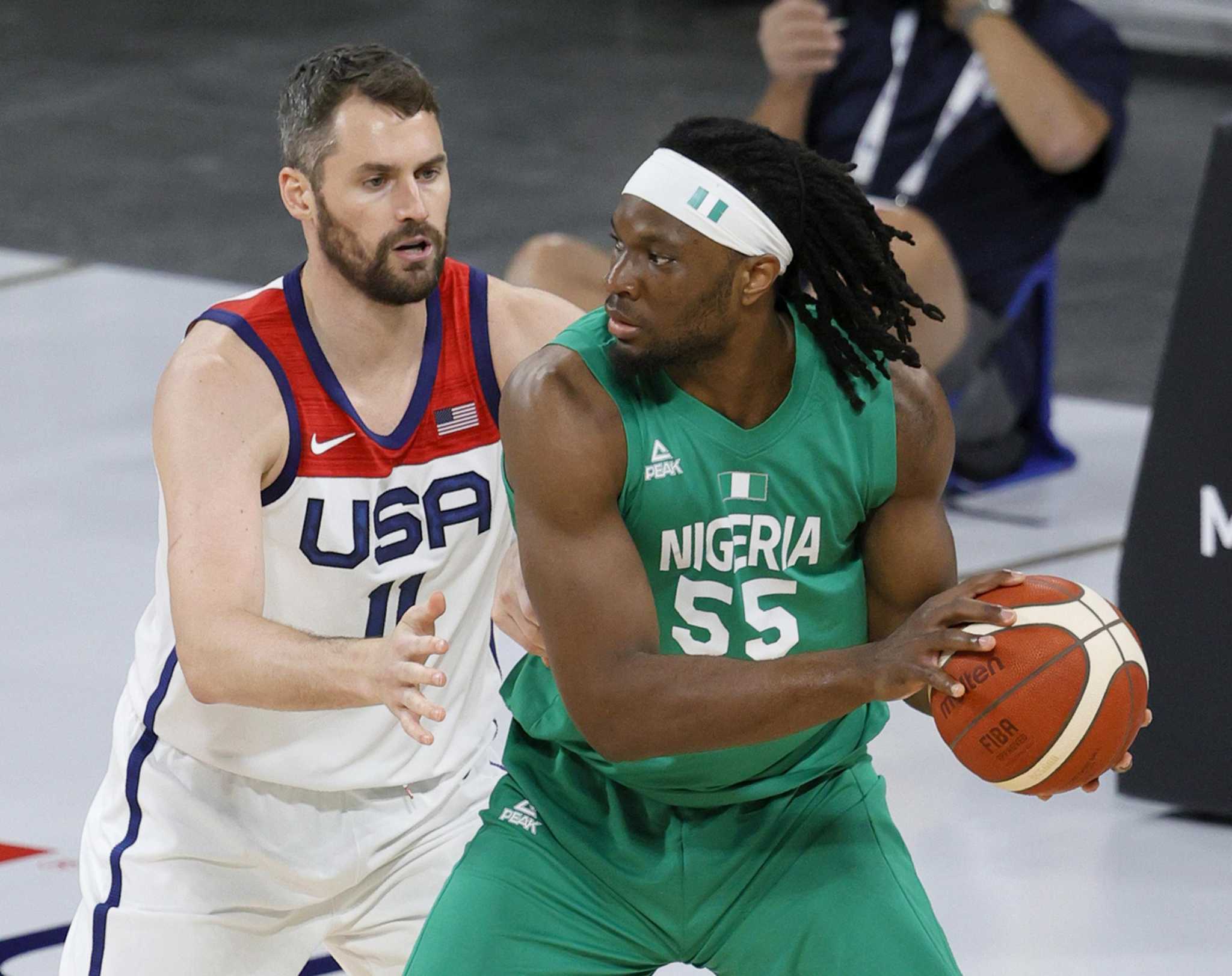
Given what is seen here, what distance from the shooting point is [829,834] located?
3.01 meters

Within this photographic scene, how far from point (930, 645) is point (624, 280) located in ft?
1.97

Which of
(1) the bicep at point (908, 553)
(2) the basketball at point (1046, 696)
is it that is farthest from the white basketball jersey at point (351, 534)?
(2) the basketball at point (1046, 696)

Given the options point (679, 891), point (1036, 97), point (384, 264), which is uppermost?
point (384, 264)

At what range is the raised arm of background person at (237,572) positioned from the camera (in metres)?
2.76

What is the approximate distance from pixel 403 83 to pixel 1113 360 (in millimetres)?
5066

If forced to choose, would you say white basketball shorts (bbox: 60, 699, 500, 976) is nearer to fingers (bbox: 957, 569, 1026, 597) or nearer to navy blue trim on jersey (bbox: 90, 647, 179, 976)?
navy blue trim on jersey (bbox: 90, 647, 179, 976)

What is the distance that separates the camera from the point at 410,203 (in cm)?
326

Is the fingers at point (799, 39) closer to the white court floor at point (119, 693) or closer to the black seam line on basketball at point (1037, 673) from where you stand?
the white court floor at point (119, 693)

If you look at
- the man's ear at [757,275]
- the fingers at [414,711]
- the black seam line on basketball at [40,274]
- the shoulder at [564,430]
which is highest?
the man's ear at [757,275]

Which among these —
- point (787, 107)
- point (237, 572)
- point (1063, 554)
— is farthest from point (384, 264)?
point (787, 107)

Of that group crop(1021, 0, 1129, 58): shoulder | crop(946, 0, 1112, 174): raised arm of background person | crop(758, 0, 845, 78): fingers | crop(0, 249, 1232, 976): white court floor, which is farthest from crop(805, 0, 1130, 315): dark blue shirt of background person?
crop(0, 249, 1232, 976): white court floor

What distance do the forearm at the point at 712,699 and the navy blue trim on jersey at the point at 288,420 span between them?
67 centimetres

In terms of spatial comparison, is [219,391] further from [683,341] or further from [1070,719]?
[1070,719]

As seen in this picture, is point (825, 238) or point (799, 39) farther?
point (799, 39)
